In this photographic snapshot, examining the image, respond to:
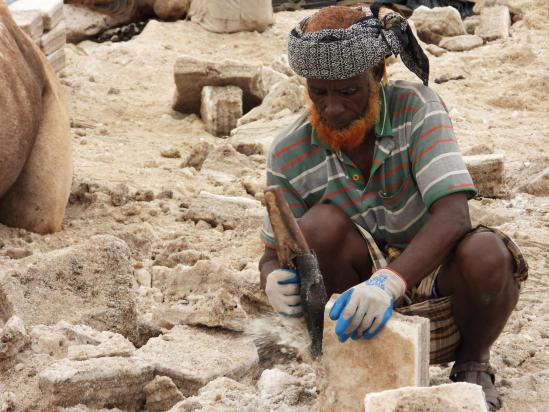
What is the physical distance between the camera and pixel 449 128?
325 centimetres

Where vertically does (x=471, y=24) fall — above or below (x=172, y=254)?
below

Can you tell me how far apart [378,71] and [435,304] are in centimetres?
84

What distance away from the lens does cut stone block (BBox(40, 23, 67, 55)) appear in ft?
25.4

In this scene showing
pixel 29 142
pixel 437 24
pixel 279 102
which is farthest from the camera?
pixel 437 24

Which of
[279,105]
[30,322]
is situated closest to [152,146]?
[279,105]

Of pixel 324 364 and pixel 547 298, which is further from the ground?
pixel 324 364

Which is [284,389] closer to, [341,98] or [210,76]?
[341,98]

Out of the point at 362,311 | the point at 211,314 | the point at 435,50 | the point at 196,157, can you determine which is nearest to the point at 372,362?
the point at 362,311

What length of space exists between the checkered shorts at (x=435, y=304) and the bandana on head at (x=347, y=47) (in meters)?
0.59

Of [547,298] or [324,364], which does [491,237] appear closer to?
[324,364]

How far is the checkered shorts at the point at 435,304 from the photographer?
129 inches

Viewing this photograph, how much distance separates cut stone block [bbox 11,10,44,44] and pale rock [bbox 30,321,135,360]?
4232mm

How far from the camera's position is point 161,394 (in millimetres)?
3312

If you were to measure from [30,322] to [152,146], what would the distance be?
11.1ft
